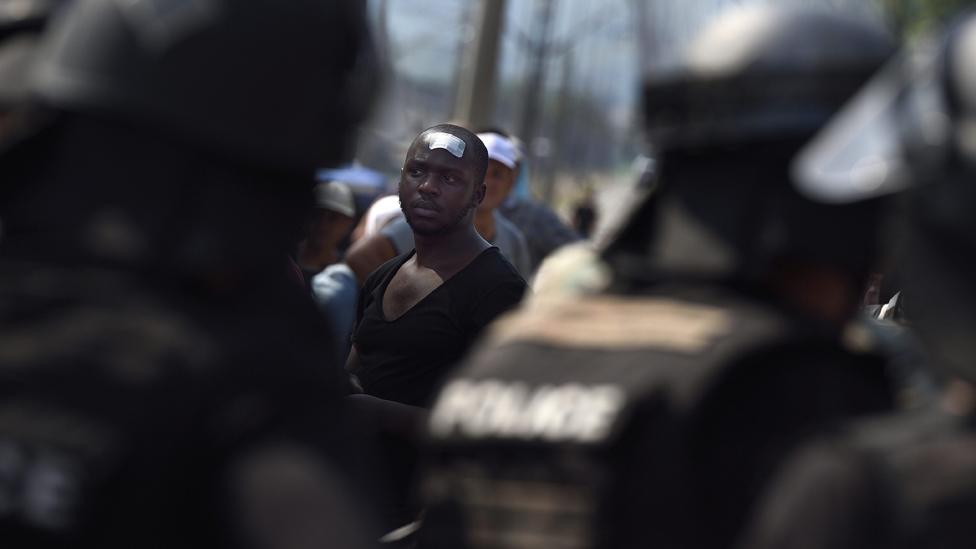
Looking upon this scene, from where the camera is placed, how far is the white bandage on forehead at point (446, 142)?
593cm

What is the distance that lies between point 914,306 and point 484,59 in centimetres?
1466

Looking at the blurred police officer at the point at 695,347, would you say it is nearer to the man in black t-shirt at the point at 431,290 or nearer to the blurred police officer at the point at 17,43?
the blurred police officer at the point at 17,43

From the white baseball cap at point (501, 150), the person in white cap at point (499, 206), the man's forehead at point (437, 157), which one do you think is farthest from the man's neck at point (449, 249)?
the white baseball cap at point (501, 150)

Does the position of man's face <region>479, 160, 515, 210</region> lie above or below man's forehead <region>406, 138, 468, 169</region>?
above

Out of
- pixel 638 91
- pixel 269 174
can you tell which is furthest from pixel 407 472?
pixel 269 174

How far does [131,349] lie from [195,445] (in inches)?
Result: 6.3

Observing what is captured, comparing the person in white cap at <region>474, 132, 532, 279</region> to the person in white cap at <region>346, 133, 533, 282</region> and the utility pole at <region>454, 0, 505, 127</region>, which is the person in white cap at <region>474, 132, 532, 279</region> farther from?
the utility pole at <region>454, 0, 505, 127</region>

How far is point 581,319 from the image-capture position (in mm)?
2645

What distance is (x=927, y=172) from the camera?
2441mm

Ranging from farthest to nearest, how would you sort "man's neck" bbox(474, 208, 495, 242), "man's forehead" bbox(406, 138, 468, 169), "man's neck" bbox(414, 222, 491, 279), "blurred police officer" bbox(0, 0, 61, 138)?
"man's neck" bbox(474, 208, 495, 242) → "man's forehead" bbox(406, 138, 468, 169) → "man's neck" bbox(414, 222, 491, 279) → "blurred police officer" bbox(0, 0, 61, 138)

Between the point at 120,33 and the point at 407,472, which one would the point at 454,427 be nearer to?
the point at 120,33

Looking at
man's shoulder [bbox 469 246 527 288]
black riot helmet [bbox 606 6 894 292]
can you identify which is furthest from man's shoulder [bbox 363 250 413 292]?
black riot helmet [bbox 606 6 894 292]

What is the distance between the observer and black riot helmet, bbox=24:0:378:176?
231cm

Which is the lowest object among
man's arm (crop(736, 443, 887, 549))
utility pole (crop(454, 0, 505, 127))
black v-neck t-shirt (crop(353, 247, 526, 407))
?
man's arm (crop(736, 443, 887, 549))
